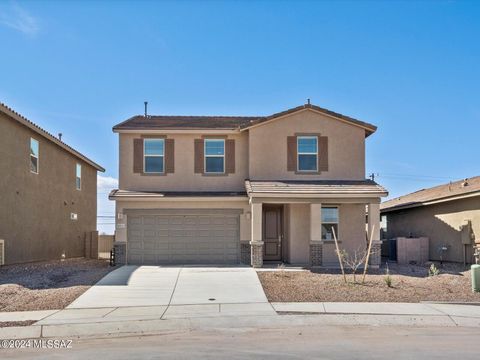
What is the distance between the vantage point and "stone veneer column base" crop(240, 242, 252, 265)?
71.3 ft

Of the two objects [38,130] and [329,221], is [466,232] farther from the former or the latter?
[38,130]

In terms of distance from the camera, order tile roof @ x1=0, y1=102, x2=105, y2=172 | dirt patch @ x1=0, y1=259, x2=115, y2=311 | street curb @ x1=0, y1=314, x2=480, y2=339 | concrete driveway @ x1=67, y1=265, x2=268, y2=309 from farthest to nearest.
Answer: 1. tile roof @ x1=0, y1=102, x2=105, y2=172
2. concrete driveway @ x1=67, y1=265, x2=268, y2=309
3. dirt patch @ x1=0, y1=259, x2=115, y2=311
4. street curb @ x1=0, y1=314, x2=480, y2=339

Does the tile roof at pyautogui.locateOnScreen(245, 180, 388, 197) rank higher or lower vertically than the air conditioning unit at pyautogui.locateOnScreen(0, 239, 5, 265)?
higher

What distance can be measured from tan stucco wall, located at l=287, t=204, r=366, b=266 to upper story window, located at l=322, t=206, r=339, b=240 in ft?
0.69

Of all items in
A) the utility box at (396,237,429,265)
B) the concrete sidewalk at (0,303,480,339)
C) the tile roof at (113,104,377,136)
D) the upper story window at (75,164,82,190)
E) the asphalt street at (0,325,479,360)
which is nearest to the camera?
the asphalt street at (0,325,479,360)

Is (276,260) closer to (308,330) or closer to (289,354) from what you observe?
(308,330)

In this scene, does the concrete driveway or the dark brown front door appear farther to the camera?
the dark brown front door

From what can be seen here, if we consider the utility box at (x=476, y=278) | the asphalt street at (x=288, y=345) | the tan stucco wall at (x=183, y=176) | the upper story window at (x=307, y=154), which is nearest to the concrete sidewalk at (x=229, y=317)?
the asphalt street at (x=288, y=345)

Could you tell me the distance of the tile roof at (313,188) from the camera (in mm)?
→ 20406

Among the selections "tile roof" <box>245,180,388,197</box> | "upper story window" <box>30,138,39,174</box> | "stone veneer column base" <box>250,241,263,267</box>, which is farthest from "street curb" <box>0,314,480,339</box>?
"upper story window" <box>30,138,39,174</box>

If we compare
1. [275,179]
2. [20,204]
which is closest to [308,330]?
[275,179]

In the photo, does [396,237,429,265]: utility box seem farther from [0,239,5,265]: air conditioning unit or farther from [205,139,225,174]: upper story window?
[0,239,5,265]: air conditioning unit

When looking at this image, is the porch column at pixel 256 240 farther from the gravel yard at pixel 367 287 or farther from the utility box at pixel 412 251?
the utility box at pixel 412 251

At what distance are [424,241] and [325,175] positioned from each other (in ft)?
20.2
